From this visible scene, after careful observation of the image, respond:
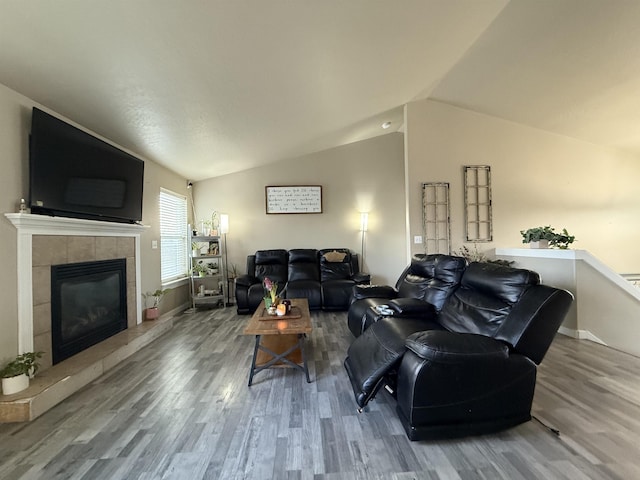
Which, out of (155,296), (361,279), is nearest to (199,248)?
(155,296)

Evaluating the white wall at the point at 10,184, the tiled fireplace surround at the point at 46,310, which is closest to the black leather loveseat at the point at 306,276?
the tiled fireplace surround at the point at 46,310

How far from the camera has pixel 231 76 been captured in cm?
235

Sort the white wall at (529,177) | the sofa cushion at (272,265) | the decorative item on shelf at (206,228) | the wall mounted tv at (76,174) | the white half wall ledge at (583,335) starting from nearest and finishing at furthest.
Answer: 1. the wall mounted tv at (76,174)
2. the white half wall ledge at (583,335)
3. the white wall at (529,177)
4. the sofa cushion at (272,265)
5. the decorative item on shelf at (206,228)

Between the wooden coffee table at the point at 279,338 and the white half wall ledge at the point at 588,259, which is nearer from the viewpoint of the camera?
the wooden coffee table at the point at 279,338

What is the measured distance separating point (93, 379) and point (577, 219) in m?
6.62

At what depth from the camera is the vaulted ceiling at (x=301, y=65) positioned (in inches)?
66.9

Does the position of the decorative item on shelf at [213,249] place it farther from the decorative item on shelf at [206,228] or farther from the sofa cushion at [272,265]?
the sofa cushion at [272,265]

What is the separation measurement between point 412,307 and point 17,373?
9.89 feet

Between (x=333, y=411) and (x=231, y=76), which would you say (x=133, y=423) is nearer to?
(x=333, y=411)

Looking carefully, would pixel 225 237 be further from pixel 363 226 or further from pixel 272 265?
pixel 363 226

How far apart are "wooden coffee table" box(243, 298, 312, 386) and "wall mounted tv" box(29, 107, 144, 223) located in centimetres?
193

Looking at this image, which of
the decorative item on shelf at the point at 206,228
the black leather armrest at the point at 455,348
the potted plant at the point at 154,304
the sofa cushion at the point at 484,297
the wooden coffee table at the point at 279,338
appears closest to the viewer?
the black leather armrest at the point at 455,348

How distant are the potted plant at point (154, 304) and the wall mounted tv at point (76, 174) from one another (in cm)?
108

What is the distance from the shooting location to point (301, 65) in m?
2.46
